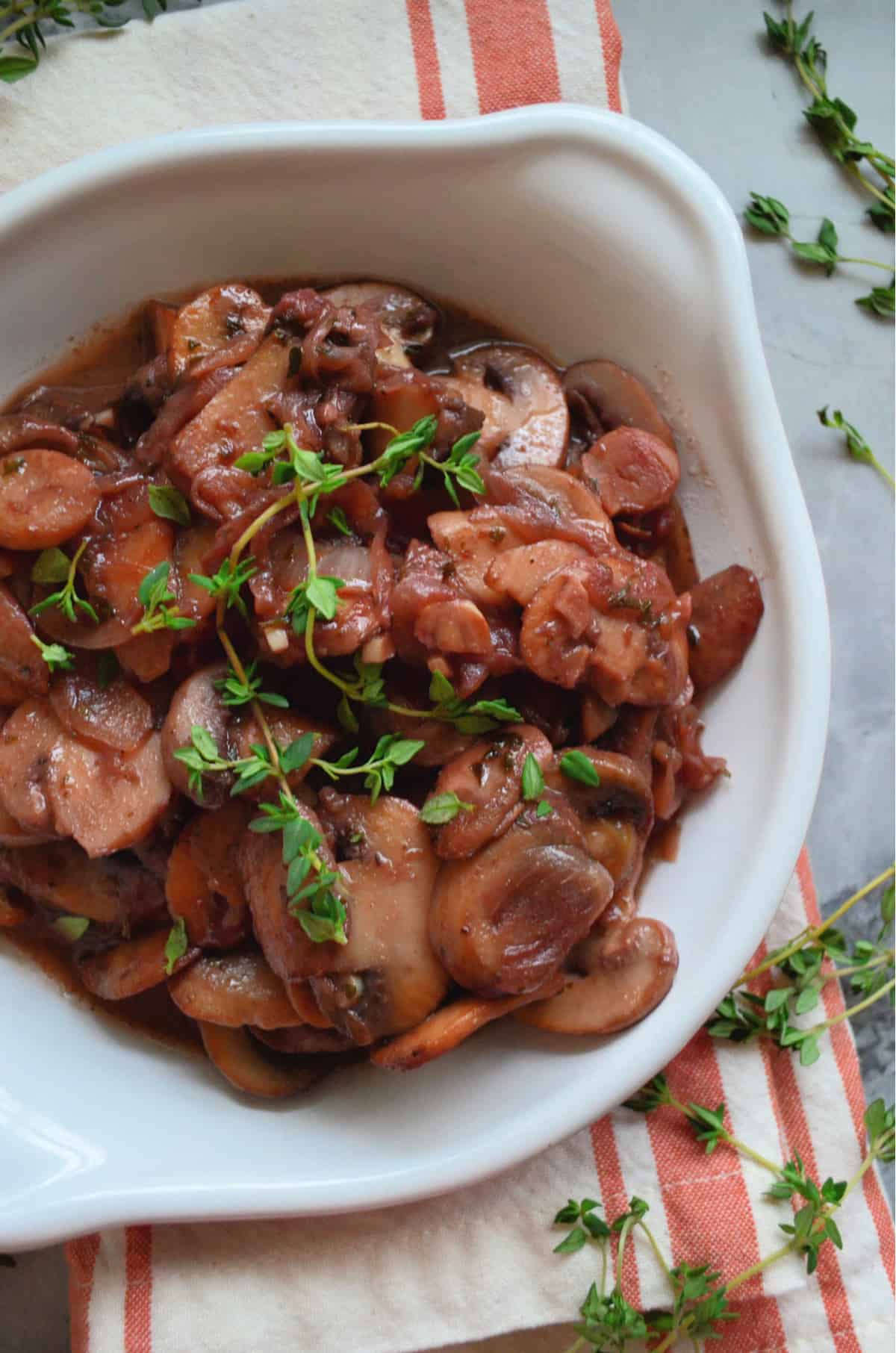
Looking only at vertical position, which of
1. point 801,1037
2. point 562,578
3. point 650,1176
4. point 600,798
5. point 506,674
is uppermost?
point 562,578

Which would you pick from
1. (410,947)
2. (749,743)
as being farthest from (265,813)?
(749,743)

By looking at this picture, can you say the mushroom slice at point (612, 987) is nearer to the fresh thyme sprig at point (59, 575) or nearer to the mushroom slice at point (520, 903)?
the mushroom slice at point (520, 903)

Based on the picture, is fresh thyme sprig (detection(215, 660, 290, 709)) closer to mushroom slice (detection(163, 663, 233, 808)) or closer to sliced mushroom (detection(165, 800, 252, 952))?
mushroom slice (detection(163, 663, 233, 808))

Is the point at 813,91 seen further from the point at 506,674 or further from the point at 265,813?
the point at 265,813

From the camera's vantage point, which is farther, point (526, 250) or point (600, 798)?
point (526, 250)

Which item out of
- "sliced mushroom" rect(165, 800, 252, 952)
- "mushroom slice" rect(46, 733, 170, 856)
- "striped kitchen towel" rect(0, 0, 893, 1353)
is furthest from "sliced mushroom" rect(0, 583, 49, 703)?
"striped kitchen towel" rect(0, 0, 893, 1353)

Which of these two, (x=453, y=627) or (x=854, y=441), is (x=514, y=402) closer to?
(x=453, y=627)
